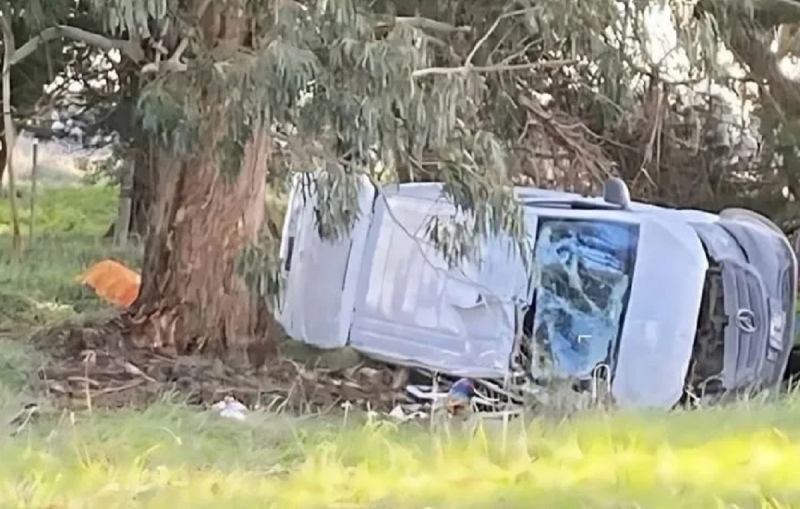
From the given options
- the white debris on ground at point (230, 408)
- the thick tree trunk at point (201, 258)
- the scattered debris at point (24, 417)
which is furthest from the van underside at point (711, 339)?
the scattered debris at point (24, 417)

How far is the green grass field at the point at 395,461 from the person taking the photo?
4.00 m

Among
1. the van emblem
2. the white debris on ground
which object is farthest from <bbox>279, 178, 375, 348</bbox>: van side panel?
the van emblem

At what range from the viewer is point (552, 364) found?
7340 millimetres

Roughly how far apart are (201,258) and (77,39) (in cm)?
155

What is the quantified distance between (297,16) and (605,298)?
2573 millimetres

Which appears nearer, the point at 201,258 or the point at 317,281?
the point at 201,258

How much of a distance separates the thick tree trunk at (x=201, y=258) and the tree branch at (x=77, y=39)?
83 centimetres

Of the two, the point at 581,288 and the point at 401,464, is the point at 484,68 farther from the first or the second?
the point at 401,464

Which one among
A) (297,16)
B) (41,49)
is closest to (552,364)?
(297,16)

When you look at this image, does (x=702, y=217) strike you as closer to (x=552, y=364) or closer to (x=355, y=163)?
(x=552, y=364)

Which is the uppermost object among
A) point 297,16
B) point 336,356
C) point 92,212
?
point 297,16

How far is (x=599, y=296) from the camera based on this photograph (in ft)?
23.9

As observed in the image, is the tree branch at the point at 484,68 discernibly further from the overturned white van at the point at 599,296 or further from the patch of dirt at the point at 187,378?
the patch of dirt at the point at 187,378

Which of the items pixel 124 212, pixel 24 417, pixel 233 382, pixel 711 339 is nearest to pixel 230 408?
pixel 24 417
